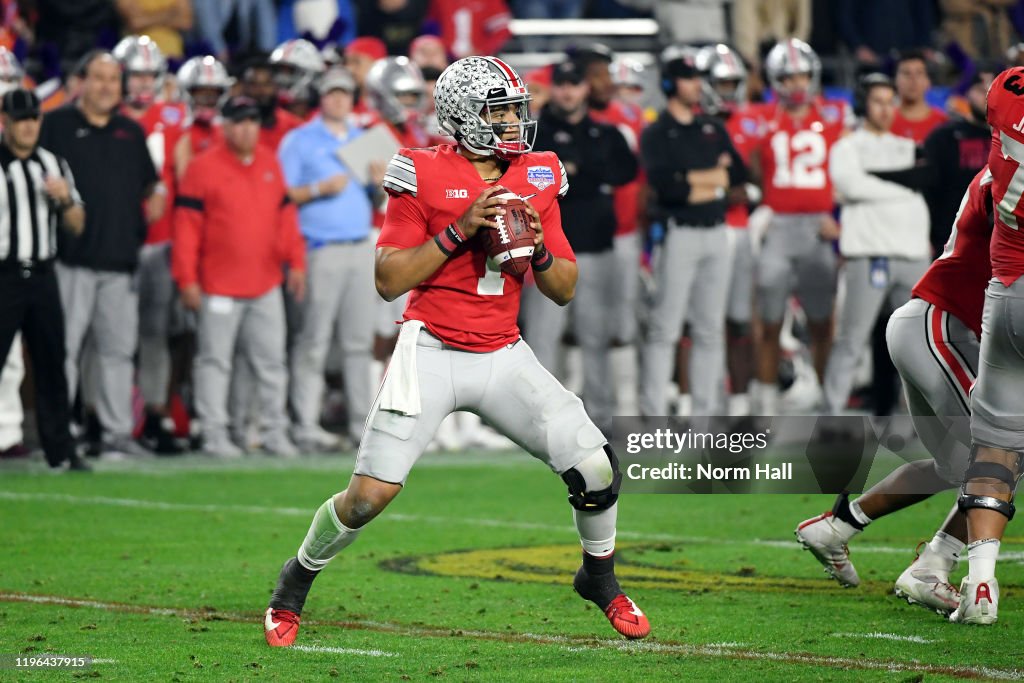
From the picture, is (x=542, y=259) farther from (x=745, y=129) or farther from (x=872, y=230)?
(x=745, y=129)

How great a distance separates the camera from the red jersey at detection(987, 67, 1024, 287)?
5664mm

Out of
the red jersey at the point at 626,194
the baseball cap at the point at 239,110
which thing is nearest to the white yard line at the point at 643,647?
the baseball cap at the point at 239,110

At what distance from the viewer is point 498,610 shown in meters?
6.52

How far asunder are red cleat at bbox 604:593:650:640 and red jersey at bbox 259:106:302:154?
24.0ft

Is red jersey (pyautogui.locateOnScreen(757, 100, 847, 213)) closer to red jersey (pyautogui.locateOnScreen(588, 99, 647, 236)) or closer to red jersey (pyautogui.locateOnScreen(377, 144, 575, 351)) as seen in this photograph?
red jersey (pyautogui.locateOnScreen(588, 99, 647, 236))

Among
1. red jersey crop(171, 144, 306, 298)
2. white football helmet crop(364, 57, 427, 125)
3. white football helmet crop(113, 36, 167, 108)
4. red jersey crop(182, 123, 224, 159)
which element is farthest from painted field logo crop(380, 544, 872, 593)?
white football helmet crop(113, 36, 167, 108)

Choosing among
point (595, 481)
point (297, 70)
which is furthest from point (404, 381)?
point (297, 70)

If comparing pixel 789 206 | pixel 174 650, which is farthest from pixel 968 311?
pixel 789 206

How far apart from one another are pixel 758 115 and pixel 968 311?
7594 millimetres

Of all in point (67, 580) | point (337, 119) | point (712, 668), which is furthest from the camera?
point (337, 119)

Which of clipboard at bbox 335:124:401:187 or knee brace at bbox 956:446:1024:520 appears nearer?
knee brace at bbox 956:446:1024:520

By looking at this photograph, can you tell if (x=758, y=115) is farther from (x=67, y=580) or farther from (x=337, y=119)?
(x=67, y=580)

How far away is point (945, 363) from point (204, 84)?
7392mm

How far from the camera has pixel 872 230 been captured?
1187 cm
